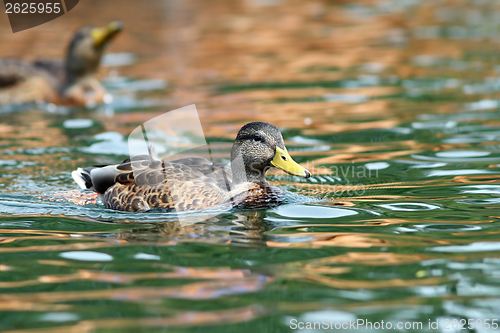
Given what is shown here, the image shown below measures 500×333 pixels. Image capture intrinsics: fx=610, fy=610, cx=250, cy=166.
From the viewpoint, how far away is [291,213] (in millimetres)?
5734

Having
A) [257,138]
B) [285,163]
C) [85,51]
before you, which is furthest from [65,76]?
[285,163]

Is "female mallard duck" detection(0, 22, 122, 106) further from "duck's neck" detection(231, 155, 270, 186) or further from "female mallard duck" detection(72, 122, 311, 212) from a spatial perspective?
"duck's neck" detection(231, 155, 270, 186)

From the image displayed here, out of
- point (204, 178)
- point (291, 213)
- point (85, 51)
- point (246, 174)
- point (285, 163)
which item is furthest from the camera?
point (85, 51)

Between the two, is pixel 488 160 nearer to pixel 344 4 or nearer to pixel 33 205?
pixel 33 205

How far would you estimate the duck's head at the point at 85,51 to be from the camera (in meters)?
12.1

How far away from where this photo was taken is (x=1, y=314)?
149 inches

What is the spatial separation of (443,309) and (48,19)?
2280 centimetres

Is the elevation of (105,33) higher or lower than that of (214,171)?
higher

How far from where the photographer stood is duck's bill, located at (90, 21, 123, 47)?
1192cm

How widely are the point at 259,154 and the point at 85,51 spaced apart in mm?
7513

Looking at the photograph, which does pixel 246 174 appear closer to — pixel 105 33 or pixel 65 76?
pixel 105 33

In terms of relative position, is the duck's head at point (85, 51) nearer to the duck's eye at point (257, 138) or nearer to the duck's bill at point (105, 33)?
the duck's bill at point (105, 33)

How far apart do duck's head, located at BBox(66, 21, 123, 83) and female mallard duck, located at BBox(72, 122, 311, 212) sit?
255 inches

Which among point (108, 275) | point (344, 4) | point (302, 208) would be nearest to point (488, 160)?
point (302, 208)
